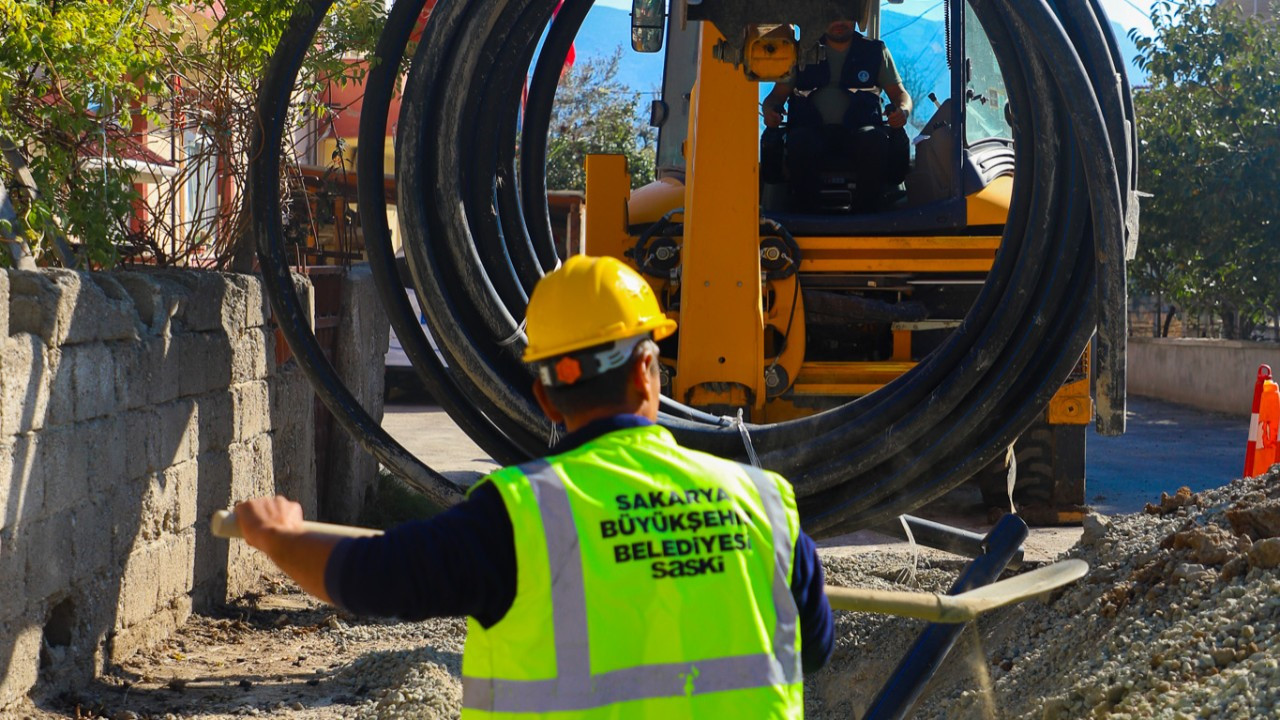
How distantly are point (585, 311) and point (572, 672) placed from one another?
54cm

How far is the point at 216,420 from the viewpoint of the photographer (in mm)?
5609

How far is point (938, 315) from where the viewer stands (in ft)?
24.6

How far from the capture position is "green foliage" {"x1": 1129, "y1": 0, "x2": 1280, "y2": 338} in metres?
13.4

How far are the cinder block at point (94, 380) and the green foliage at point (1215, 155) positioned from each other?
38.3 feet

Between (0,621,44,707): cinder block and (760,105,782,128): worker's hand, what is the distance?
445cm

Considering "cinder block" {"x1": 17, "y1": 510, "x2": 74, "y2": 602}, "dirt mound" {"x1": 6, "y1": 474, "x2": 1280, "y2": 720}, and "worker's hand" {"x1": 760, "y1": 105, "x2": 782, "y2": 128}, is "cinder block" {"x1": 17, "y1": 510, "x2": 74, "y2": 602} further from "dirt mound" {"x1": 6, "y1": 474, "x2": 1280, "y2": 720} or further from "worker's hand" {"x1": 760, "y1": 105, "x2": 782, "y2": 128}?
"worker's hand" {"x1": 760, "y1": 105, "x2": 782, "y2": 128}

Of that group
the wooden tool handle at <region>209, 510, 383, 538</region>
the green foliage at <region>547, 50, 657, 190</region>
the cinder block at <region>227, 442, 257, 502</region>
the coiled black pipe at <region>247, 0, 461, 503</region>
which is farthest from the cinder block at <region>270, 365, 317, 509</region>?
the green foliage at <region>547, 50, 657, 190</region>

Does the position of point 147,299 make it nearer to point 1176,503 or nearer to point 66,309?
point 66,309

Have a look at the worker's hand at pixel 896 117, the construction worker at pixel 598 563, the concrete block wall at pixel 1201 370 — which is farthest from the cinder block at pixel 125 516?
the concrete block wall at pixel 1201 370

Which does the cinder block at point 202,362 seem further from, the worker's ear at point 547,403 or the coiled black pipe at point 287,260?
the worker's ear at point 547,403

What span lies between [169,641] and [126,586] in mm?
480

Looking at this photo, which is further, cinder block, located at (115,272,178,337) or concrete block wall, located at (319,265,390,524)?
concrete block wall, located at (319,265,390,524)

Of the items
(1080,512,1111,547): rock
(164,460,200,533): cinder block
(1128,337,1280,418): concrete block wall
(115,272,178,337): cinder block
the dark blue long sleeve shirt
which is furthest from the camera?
(1128,337,1280,418): concrete block wall

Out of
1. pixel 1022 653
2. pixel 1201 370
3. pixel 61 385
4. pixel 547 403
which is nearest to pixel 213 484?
pixel 61 385
